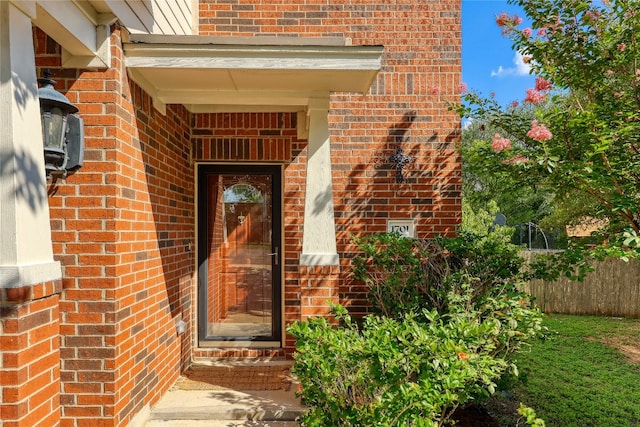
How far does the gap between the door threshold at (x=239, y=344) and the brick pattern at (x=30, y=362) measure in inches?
92.3

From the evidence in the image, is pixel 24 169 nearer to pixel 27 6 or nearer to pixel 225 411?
pixel 27 6

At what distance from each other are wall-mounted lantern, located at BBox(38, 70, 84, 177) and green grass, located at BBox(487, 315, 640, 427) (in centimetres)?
366

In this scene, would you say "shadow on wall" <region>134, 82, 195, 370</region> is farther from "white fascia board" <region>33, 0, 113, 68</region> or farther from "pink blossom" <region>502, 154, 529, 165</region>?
"pink blossom" <region>502, 154, 529, 165</region>

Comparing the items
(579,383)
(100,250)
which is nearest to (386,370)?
(100,250)

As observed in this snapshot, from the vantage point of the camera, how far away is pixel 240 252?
178 inches

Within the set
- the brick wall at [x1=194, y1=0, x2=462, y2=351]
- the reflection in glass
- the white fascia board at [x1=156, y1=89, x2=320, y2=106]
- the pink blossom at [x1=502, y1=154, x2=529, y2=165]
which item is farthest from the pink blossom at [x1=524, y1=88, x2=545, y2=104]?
the reflection in glass

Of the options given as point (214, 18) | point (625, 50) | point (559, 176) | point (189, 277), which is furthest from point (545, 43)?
point (189, 277)

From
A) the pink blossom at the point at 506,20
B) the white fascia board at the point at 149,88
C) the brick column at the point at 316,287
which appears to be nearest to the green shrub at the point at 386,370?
the brick column at the point at 316,287

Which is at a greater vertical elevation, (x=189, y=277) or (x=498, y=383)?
(x=189, y=277)

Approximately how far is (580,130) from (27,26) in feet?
11.7

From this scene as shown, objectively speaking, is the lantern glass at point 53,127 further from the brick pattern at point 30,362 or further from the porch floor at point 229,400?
the porch floor at point 229,400

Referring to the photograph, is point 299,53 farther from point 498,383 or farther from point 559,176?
point 498,383

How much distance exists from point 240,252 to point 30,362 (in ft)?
8.95

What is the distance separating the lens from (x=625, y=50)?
297cm
